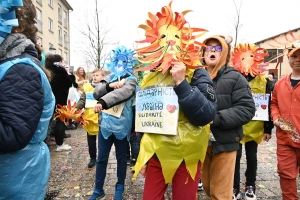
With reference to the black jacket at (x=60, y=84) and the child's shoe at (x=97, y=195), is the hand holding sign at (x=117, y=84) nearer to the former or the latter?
the child's shoe at (x=97, y=195)

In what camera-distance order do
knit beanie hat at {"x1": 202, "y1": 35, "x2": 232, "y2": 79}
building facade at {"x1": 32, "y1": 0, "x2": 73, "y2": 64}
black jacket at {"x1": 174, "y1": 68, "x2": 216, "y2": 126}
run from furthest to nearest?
building facade at {"x1": 32, "y1": 0, "x2": 73, "y2": 64} < knit beanie hat at {"x1": 202, "y1": 35, "x2": 232, "y2": 79} < black jacket at {"x1": 174, "y1": 68, "x2": 216, "y2": 126}

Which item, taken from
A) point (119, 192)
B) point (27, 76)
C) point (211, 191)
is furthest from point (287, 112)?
point (27, 76)

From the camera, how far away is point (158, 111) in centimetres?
202

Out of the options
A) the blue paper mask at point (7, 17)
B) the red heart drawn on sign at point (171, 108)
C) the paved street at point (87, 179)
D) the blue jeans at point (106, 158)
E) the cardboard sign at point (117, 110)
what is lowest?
the paved street at point (87, 179)

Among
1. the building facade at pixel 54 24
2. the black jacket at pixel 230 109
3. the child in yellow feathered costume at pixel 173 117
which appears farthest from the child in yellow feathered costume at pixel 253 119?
the building facade at pixel 54 24

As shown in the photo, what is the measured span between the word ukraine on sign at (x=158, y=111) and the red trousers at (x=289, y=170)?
1726 mm

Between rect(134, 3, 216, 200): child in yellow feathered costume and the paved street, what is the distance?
1624 mm

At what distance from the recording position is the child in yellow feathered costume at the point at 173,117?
192 centimetres

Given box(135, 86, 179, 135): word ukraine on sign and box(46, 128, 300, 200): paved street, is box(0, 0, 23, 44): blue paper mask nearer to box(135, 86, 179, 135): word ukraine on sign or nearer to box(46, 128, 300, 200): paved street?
box(135, 86, 179, 135): word ukraine on sign

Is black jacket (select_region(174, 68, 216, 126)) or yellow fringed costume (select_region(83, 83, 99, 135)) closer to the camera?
black jacket (select_region(174, 68, 216, 126))

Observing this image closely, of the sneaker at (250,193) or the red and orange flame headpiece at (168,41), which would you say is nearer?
the red and orange flame headpiece at (168,41)

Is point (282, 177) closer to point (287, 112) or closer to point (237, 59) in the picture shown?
point (287, 112)

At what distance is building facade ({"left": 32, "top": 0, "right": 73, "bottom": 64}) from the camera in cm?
2730

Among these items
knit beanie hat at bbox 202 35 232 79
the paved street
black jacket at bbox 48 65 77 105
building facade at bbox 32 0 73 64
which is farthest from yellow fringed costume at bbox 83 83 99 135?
building facade at bbox 32 0 73 64
